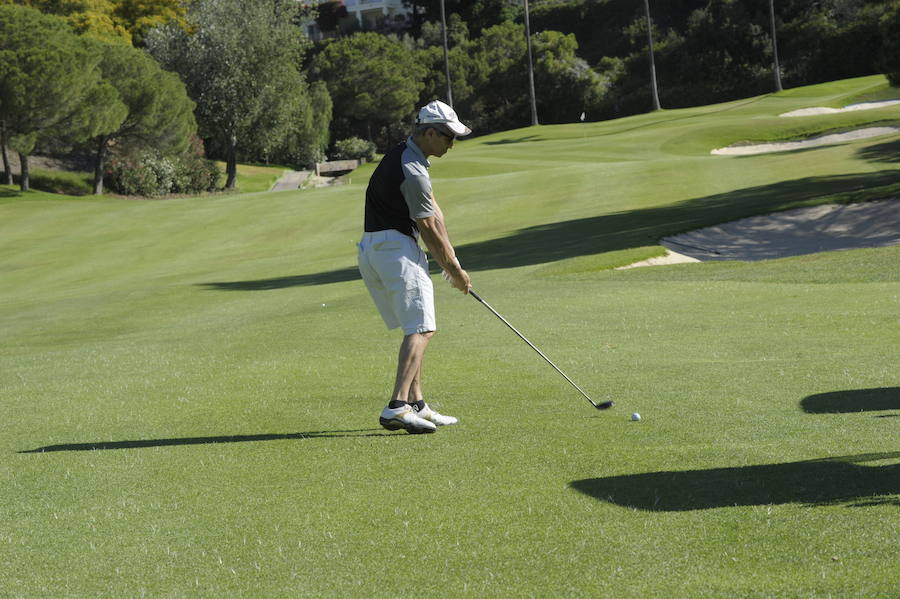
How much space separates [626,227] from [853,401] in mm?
20228

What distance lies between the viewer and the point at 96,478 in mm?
6730

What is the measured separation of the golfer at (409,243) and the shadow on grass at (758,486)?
2069mm

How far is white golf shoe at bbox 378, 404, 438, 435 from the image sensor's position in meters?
7.44

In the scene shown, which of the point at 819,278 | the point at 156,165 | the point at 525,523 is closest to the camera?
the point at 525,523

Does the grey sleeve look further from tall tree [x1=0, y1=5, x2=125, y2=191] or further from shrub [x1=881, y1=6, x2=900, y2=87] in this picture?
tall tree [x1=0, y1=5, x2=125, y2=191]

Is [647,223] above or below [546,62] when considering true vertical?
below

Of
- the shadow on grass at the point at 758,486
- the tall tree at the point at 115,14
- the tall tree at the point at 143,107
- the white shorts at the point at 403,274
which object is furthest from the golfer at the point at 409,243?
the tall tree at the point at 115,14

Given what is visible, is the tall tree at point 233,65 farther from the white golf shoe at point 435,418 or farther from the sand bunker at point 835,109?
the white golf shoe at point 435,418

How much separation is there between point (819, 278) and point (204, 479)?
42.9ft

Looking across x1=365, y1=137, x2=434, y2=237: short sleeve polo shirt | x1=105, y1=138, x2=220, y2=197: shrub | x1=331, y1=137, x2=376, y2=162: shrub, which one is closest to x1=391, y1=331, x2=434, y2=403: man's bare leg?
x1=365, y1=137, x2=434, y2=237: short sleeve polo shirt

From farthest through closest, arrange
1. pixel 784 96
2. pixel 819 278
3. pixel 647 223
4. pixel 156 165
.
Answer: pixel 784 96 < pixel 156 165 < pixel 647 223 < pixel 819 278

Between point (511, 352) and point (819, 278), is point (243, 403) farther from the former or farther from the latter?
point (819, 278)

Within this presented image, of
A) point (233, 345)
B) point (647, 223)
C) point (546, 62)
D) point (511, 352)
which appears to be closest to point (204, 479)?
point (511, 352)

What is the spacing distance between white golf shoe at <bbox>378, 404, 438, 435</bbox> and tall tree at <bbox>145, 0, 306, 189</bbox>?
59093mm
